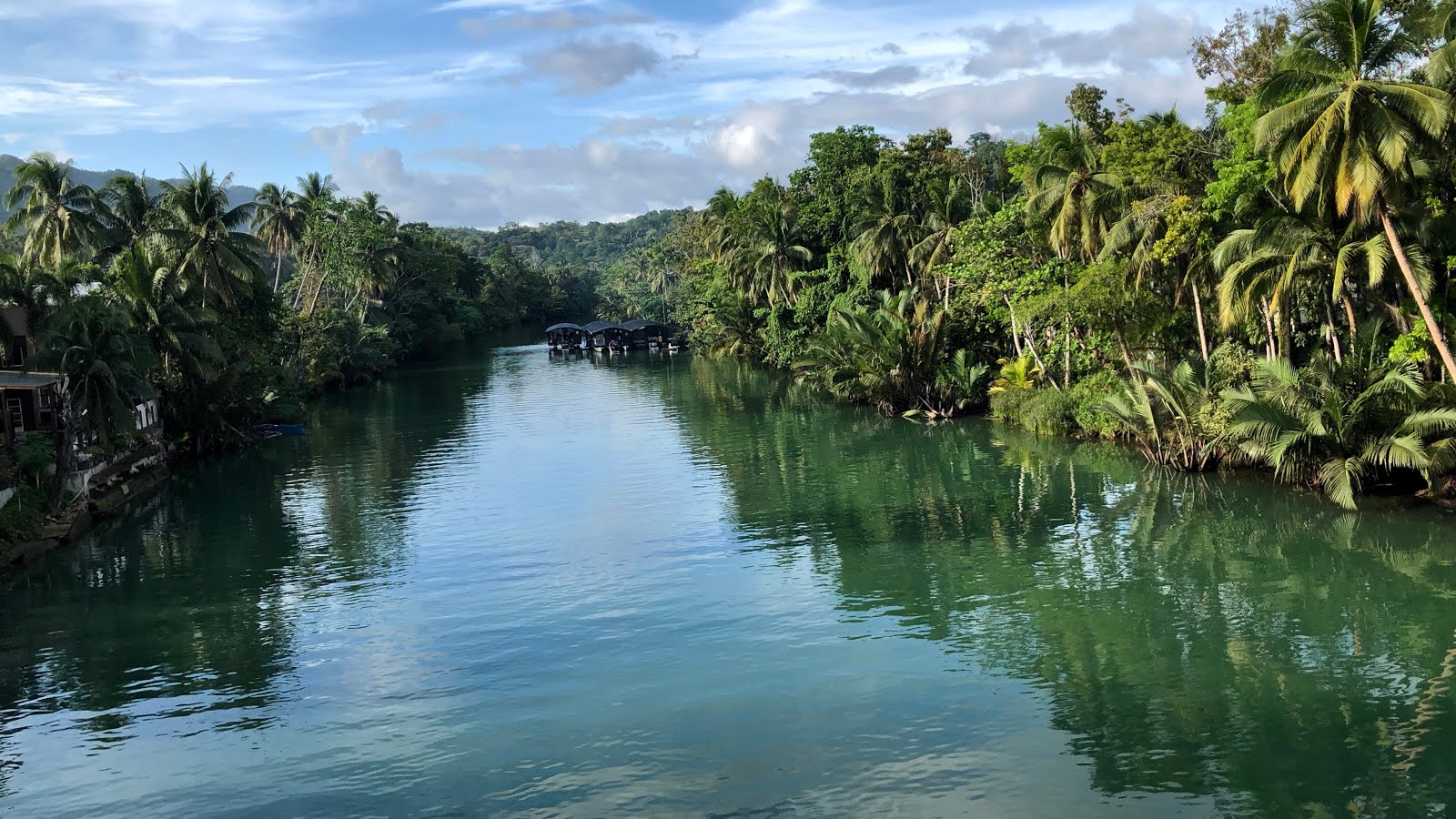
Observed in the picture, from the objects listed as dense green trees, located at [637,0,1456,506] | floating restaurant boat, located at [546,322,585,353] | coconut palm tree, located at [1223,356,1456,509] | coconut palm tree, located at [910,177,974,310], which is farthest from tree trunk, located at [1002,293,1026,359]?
floating restaurant boat, located at [546,322,585,353]

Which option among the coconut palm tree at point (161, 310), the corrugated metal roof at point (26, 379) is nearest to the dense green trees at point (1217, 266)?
the coconut palm tree at point (161, 310)

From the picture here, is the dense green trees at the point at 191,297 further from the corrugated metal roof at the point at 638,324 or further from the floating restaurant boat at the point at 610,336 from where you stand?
the corrugated metal roof at the point at 638,324

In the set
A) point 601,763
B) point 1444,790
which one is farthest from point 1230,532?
point 601,763

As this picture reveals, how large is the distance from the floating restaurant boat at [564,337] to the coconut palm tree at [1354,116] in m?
84.1

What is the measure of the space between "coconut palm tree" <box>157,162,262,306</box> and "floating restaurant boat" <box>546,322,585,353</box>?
53703 mm

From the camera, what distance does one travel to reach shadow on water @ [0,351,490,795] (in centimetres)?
1836

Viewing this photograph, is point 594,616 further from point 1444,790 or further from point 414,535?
point 1444,790

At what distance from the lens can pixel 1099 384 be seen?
37781 mm

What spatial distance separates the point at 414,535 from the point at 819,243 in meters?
43.0

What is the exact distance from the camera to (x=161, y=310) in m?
40.0

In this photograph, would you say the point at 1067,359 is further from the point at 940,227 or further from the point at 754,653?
the point at 754,653

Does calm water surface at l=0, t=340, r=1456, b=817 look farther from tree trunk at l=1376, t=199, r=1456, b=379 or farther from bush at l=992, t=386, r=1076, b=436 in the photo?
bush at l=992, t=386, r=1076, b=436

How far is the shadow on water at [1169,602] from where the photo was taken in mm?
14047

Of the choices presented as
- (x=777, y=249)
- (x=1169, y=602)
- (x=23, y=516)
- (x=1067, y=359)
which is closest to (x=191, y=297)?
(x=23, y=516)
